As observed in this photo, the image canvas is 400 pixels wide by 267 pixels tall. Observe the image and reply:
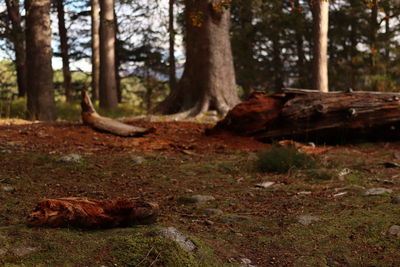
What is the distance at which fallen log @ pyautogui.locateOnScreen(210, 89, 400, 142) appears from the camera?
7.63 m

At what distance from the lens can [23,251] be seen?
2.81 m

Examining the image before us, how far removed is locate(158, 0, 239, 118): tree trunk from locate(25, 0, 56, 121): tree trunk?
3635mm

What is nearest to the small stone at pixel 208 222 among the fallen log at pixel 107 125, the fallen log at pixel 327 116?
the fallen log at pixel 327 116

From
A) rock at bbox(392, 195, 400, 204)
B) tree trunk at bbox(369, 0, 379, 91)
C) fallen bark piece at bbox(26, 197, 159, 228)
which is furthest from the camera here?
tree trunk at bbox(369, 0, 379, 91)

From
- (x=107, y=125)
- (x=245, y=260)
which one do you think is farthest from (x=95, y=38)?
(x=245, y=260)

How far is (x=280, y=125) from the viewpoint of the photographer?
787 centimetres

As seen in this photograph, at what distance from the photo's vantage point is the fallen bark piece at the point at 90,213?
3275 mm

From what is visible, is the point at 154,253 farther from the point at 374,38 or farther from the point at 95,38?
→ the point at 374,38

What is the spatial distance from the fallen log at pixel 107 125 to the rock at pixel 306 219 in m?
4.56

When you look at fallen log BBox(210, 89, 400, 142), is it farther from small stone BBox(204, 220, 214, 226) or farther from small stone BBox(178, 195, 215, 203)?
small stone BBox(204, 220, 214, 226)

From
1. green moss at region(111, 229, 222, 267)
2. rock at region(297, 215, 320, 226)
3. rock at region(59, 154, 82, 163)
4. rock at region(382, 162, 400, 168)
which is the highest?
rock at region(59, 154, 82, 163)

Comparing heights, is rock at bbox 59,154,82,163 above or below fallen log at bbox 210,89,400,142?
below

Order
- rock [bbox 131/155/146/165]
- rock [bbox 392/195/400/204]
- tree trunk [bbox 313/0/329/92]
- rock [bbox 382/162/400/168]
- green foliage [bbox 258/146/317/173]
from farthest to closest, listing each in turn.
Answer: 1. tree trunk [bbox 313/0/329/92]
2. rock [bbox 131/155/146/165]
3. rock [bbox 382/162/400/168]
4. green foliage [bbox 258/146/317/173]
5. rock [bbox 392/195/400/204]

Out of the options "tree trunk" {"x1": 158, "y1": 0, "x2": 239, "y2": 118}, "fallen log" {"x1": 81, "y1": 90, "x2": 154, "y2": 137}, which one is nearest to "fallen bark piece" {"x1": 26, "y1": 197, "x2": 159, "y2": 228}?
"fallen log" {"x1": 81, "y1": 90, "x2": 154, "y2": 137}
